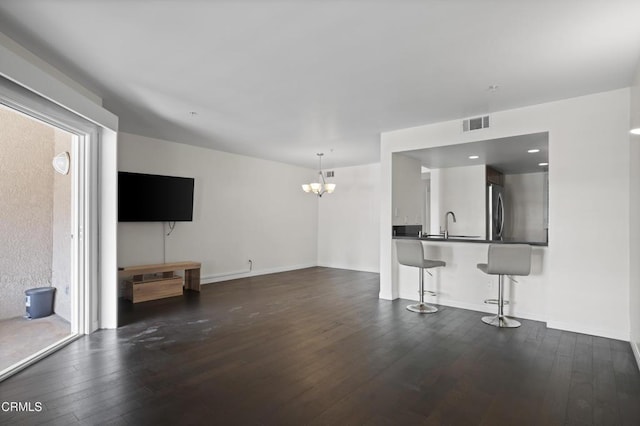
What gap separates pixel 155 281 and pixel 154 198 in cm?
138

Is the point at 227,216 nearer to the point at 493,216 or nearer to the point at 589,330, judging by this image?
the point at 493,216

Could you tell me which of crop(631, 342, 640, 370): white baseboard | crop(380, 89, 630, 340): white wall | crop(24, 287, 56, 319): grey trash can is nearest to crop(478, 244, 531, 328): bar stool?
crop(380, 89, 630, 340): white wall

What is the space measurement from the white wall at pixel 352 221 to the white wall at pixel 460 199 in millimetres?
1439

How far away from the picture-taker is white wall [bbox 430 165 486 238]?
666cm

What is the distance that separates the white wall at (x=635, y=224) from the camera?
2998 mm

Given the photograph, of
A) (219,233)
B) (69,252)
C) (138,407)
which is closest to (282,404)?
(138,407)

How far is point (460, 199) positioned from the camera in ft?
22.7

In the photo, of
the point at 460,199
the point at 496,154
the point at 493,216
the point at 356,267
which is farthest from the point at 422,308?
the point at 356,267

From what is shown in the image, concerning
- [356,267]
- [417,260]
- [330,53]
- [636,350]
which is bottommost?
[356,267]

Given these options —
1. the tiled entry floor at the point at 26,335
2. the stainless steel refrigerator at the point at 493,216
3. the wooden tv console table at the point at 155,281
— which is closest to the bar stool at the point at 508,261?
the stainless steel refrigerator at the point at 493,216

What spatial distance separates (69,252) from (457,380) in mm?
4218

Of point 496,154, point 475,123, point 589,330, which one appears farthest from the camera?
point 496,154

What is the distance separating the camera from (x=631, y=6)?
218cm

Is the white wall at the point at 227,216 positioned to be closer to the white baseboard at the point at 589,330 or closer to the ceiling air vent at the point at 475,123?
the ceiling air vent at the point at 475,123
